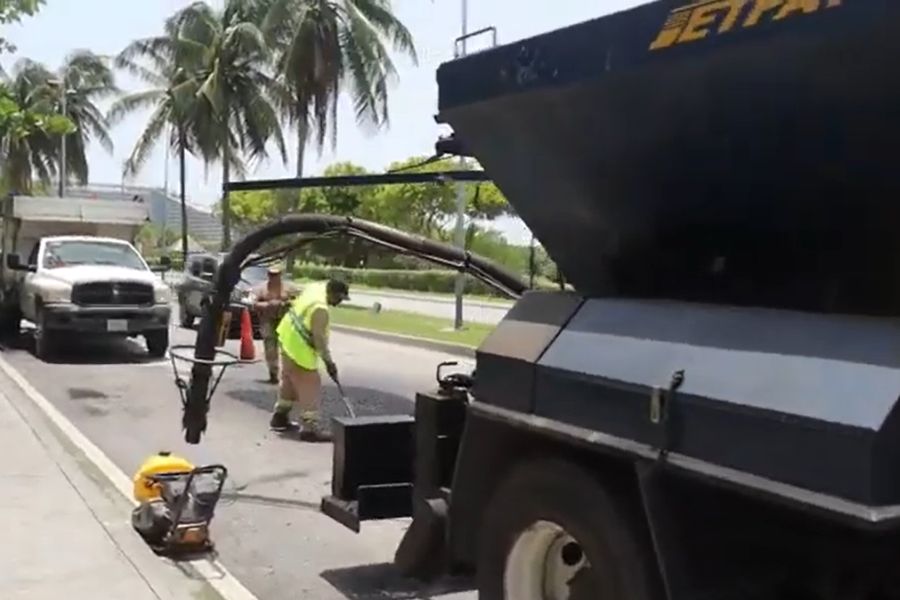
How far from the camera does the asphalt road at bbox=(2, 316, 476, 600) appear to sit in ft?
20.2

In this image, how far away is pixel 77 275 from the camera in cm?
1741

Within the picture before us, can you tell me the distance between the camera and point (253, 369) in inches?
639

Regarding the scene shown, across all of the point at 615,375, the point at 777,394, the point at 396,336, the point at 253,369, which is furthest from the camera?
the point at 396,336

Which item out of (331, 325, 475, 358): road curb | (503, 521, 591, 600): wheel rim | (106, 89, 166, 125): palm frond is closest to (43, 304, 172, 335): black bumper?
(331, 325, 475, 358): road curb

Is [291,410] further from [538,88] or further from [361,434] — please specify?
[538,88]

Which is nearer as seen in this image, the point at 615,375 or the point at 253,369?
the point at 615,375

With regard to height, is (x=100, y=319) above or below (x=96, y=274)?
below

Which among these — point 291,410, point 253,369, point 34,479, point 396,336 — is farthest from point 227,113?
point 34,479

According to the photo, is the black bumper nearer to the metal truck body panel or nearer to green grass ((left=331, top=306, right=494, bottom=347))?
green grass ((left=331, top=306, right=494, bottom=347))

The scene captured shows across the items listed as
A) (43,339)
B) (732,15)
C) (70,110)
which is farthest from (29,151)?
(732,15)

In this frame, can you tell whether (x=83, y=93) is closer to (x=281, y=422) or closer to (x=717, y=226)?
(x=281, y=422)

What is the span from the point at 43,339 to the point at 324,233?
465 inches

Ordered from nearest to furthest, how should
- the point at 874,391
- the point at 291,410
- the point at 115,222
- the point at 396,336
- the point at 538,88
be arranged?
the point at 874,391, the point at 538,88, the point at 291,410, the point at 115,222, the point at 396,336

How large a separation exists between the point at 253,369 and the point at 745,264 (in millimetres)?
13163
